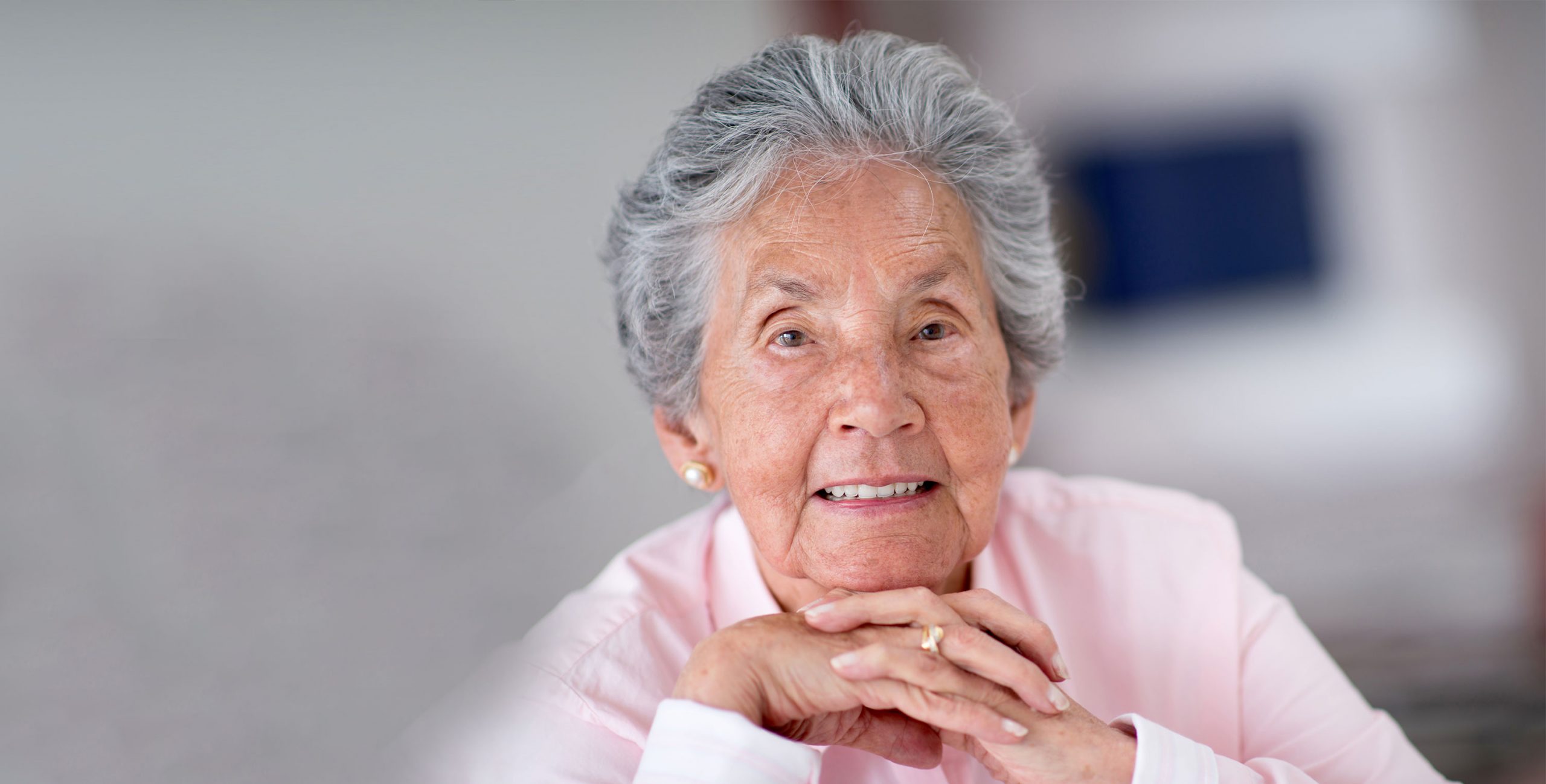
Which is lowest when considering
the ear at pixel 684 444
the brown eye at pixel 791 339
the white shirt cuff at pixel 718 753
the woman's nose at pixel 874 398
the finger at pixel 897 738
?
the finger at pixel 897 738

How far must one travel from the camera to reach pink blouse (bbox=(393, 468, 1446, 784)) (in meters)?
1.30

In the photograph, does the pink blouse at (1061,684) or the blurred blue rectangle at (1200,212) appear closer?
the pink blouse at (1061,684)

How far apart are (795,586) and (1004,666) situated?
47 centimetres

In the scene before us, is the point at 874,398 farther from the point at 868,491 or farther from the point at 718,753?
the point at 718,753

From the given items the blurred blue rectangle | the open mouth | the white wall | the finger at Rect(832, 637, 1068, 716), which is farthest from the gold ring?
the blurred blue rectangle

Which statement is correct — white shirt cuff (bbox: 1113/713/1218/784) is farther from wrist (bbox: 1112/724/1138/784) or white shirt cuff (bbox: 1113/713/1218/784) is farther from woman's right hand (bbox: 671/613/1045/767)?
woman's right hand (bbox: 671/613/1045/767)

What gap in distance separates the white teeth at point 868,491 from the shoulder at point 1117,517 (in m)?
0.41

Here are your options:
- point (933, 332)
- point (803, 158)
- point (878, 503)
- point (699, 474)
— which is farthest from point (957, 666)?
point (803, 158)

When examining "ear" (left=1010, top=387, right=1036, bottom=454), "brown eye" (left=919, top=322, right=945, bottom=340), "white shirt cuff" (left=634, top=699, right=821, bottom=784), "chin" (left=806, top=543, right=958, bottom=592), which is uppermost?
"brown eye" (left=919, top=322, right=945, bottom=340)

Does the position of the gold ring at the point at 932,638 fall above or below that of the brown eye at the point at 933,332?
below

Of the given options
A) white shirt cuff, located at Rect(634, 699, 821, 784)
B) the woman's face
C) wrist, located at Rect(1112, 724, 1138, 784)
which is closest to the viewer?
white shirt cuff, located at Rect(634, 699, 821, 784)

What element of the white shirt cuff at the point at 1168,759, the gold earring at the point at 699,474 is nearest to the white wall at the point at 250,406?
the gold earring at the point at 699,474

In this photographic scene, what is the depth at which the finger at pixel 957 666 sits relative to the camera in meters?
1.21

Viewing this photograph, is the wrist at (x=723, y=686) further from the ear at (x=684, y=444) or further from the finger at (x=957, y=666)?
the ear at (x=684, y=444)
